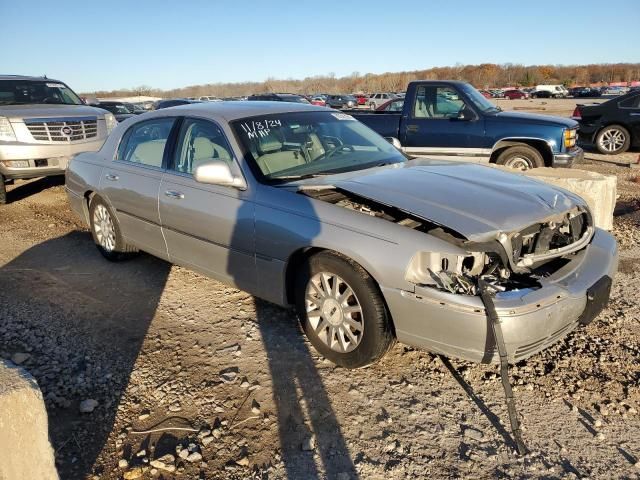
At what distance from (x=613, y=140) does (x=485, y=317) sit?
11608mm

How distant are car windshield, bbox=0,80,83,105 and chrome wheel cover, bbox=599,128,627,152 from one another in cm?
1165

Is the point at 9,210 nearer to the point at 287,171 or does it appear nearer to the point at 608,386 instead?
the point at 287,171

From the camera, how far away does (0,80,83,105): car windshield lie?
8844mm

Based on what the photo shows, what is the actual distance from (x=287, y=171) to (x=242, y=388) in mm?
1603

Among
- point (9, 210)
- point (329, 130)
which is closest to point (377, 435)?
point (329, 130)

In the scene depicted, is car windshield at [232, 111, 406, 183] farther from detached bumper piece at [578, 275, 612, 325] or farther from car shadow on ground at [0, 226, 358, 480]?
detached bumper piece at [578, 275, 612, 325]

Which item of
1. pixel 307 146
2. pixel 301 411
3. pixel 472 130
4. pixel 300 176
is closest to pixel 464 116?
pixel 472 130

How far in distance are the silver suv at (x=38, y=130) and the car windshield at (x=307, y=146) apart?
5.49 m

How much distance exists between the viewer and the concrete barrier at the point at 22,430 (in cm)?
191

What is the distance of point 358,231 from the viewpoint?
300 cm

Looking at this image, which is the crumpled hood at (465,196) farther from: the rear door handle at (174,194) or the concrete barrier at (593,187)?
the concrete barrier at (593,187)

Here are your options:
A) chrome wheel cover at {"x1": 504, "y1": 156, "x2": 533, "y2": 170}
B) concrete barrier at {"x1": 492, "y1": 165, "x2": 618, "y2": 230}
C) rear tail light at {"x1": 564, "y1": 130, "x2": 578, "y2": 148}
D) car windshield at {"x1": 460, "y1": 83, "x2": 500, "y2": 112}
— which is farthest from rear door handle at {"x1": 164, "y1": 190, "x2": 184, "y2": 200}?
rear tail light at {"x1": 564, "y1": 130, "x2": 578, "y2": 148}

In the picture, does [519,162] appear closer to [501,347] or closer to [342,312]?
Result: [342,312]

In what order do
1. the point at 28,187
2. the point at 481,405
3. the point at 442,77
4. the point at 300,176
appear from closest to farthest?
the point at 481,405 → the point at 300,176 → the point at 28,187 → the point at 442,77
